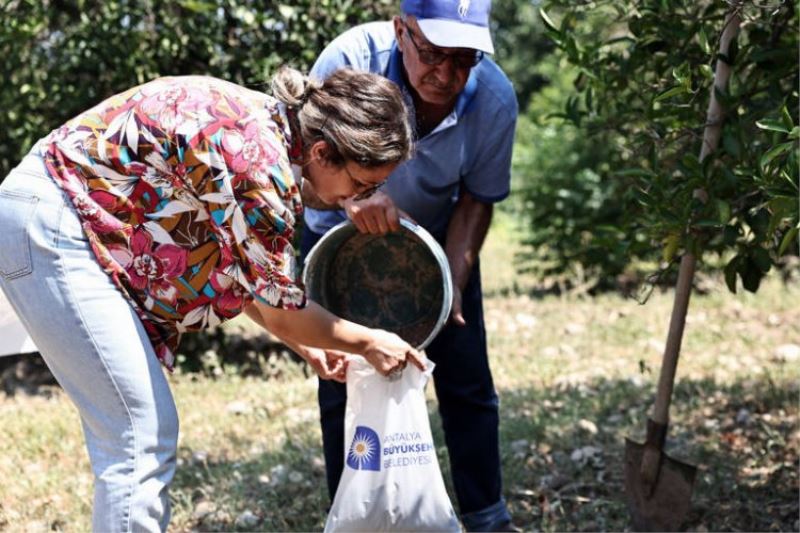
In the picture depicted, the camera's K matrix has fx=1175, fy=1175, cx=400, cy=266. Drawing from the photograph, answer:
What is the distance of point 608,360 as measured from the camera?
6.20 metres

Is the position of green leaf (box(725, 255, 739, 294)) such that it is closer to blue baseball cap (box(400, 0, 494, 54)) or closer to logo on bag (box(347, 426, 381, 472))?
blue baseball cap (box(400, 0, 494, 54))

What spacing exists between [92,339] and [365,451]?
99 centimetres

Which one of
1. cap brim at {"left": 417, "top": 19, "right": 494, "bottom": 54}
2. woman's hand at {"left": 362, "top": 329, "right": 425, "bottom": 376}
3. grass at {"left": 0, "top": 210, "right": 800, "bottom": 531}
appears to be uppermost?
cap brim at {"left": 417, "top": 19, "right": 494, "bottom": 54}

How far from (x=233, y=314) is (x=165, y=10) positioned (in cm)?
332

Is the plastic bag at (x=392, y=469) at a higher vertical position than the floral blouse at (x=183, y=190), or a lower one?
lower

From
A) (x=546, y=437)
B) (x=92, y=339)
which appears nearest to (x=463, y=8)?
(x=92, y=339)

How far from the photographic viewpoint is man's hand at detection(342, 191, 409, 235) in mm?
3289

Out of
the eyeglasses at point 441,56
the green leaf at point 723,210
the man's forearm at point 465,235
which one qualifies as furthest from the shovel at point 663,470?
the eyeglasses at point 441,56

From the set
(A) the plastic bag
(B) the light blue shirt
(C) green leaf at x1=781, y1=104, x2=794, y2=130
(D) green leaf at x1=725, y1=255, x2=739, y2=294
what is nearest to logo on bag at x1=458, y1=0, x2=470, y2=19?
(B) the light blue shirt

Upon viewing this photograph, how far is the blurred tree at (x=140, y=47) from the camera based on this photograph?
573 cm

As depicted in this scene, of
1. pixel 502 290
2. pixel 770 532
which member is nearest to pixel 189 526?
pixel 770 532

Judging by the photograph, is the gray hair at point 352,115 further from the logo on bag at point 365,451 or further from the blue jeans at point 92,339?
the logo on bag at point 365,451

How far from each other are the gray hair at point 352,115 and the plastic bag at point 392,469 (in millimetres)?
847

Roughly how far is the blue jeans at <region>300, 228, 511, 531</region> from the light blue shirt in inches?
10.6
